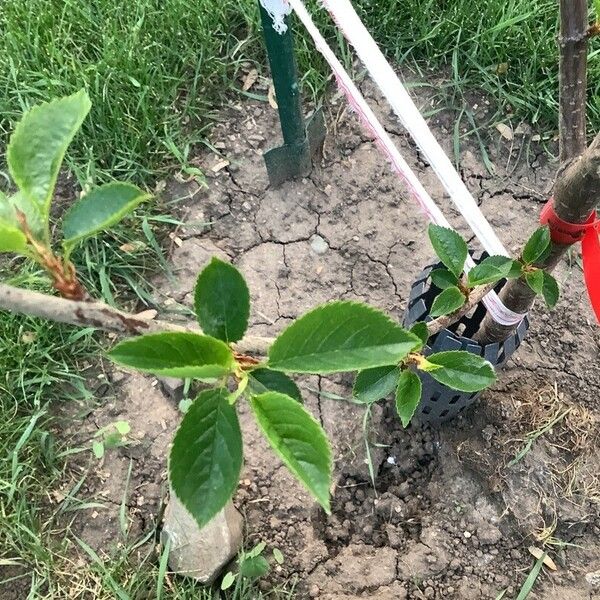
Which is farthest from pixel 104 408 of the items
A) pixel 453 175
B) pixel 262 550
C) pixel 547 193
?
pixel 547 193

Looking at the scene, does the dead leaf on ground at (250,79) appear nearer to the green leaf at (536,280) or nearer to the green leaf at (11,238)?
the green leaf at (536,280)

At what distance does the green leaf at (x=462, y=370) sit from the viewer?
939 mm

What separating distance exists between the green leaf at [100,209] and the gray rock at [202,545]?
98 centimetres

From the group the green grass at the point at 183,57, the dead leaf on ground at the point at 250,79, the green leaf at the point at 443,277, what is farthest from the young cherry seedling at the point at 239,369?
the dead leaf on ground at the point at 250,79

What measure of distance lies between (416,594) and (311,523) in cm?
27

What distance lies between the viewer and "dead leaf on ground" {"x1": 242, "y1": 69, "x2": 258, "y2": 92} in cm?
210

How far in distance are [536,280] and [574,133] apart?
0.74 ft

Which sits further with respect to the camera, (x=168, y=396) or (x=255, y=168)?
(x=255, y=168)

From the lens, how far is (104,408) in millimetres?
1735

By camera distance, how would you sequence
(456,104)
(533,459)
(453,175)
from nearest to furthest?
(453,175) < (533,459) < (456,104)

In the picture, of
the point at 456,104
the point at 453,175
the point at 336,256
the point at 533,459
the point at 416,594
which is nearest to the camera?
the point at 453,175

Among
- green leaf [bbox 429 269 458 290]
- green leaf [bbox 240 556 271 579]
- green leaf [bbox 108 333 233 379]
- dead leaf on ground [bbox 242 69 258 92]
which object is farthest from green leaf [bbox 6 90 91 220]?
dead leaf on ground [bbox 242 69 258 92]

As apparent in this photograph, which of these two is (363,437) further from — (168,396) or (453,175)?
(453,175)

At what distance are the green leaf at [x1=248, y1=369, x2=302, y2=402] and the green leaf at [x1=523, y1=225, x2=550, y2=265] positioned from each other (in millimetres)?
560
